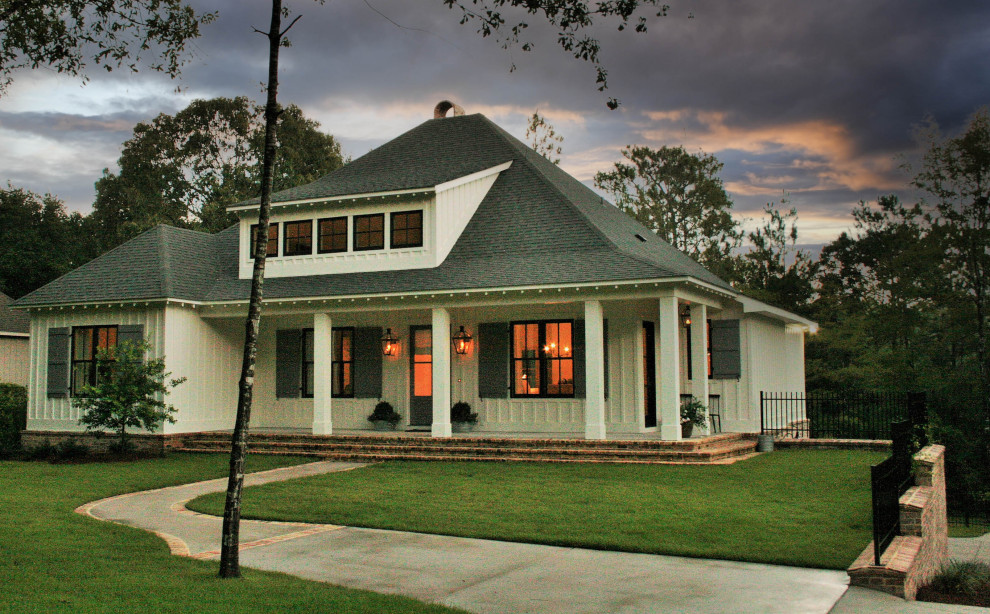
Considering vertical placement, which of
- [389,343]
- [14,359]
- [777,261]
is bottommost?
[14,359]

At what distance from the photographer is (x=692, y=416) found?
648 inches

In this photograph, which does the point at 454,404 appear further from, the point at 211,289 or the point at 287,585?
the point at 287,585

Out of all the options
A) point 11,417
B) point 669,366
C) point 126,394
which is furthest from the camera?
point 11,417

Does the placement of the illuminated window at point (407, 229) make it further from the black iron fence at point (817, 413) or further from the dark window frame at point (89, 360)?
the black iron fence at point (817, 413)

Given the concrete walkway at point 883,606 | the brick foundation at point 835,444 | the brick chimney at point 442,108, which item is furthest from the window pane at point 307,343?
the concrete walkway at point 883,606

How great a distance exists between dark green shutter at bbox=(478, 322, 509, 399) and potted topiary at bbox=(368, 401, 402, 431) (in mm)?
2239

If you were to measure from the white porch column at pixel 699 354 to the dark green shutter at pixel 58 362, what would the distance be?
46.7 feet

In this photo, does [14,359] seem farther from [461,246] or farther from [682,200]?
[682,200]

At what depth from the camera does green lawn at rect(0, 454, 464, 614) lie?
5785 millimetres

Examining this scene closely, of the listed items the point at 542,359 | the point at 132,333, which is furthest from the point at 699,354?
the point at 132,333

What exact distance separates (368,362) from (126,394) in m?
5.15

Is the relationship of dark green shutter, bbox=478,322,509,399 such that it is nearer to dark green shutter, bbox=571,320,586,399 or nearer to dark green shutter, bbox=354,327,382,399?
dark green shutter, bbox=571,320,586,399

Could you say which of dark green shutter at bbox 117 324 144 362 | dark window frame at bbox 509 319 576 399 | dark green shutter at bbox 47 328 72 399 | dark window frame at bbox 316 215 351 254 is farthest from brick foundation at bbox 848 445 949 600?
dark green shutter at bbox 47 328 72 399

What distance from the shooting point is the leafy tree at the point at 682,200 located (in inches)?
1558
